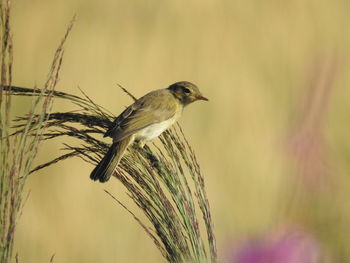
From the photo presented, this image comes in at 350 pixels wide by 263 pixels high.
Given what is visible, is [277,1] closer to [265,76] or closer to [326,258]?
[265,76]

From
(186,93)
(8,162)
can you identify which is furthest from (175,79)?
(8,162)

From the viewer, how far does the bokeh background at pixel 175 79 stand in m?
6.77

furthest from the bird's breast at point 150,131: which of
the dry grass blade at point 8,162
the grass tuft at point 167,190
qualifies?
the dry grass blade at point 8,162

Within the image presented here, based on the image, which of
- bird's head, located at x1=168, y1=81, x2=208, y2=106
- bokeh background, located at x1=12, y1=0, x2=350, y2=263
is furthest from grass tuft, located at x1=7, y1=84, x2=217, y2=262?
bokeh background, located at x1=12, y1=0, x2=350, y2=263

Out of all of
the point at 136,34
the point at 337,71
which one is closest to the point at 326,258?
the point at 337,71

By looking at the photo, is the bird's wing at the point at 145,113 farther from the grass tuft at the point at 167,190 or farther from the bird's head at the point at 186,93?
the grass tuft at the point at 167,190

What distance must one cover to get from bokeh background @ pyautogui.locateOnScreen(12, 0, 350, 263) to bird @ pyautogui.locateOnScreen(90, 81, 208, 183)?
1160mm

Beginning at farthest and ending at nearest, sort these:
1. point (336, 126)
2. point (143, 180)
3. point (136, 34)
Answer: point (136, 34) < point (336, 126) < point (143, 180)

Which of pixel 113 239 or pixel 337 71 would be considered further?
pixel 113 239

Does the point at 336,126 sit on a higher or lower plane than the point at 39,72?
lower

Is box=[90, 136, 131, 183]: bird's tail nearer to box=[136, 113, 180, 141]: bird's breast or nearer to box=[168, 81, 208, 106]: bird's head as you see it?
box=[136, 113, 180, 141]: bird's breast

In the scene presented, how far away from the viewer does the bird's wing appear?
392 cm

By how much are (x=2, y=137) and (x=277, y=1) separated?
271 inches

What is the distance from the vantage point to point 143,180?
2.89m
